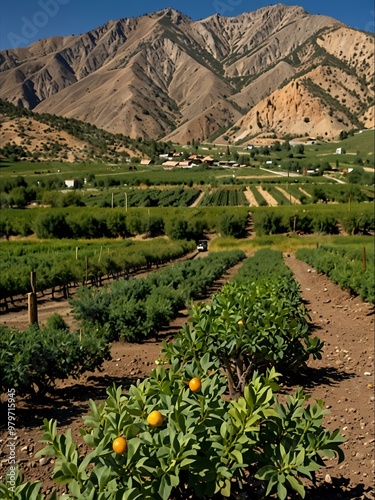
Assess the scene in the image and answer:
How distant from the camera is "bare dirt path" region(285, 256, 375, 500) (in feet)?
14.9

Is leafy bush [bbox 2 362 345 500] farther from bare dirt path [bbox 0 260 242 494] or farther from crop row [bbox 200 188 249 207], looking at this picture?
crop row [bbox 200 188 249 207]

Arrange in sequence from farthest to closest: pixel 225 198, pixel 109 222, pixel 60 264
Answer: pixel 225 198, pixel 109 222, pixel 60 264

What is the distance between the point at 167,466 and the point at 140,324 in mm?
8965

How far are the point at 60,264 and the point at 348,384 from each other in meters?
18.0

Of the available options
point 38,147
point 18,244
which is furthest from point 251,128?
point 18,244

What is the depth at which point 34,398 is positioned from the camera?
6.76 metres

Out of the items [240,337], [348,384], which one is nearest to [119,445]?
[240,337]

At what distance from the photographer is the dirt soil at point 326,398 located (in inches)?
179

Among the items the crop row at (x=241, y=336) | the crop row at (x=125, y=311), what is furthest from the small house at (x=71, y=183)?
the crop row at (x=241, y=336)

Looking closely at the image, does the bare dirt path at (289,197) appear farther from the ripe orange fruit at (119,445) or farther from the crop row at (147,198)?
the ripe orange fruit at (119,445)

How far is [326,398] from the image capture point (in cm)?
708

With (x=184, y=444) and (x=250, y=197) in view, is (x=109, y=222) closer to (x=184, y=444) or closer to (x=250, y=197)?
(x=250, y=197)

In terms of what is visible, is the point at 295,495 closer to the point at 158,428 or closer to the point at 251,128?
the point at 158,428

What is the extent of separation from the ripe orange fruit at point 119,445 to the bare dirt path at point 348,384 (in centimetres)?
260
